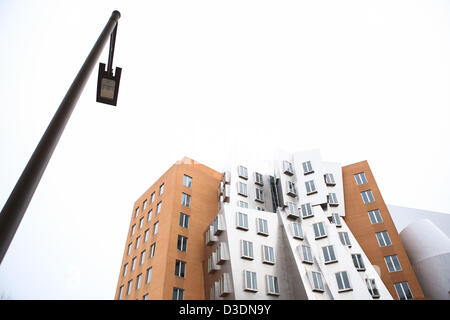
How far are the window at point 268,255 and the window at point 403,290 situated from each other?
14.6 metres

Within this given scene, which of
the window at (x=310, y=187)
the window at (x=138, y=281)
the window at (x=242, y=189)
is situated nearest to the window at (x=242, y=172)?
the window at (x=242, y=189)

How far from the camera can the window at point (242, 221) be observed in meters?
31.7

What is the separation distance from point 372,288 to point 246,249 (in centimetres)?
1343

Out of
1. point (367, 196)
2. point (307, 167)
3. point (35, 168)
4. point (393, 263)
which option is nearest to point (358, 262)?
point (393, 263)

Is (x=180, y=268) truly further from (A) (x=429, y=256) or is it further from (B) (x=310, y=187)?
(A) (x=429, y=256)

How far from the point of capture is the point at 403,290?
31562mm

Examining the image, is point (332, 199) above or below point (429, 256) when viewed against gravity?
above

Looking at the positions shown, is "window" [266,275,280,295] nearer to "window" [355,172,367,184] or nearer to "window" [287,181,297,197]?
"window" [287,181,297,197]

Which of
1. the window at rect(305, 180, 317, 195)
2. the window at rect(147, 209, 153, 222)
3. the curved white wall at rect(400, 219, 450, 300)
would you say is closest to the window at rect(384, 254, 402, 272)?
the curved white wall at rect(400, 219, 450, 300)

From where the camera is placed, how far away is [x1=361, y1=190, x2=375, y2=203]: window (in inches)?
1563

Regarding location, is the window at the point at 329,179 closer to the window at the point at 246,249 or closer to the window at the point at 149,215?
the window at the point at 246,249
